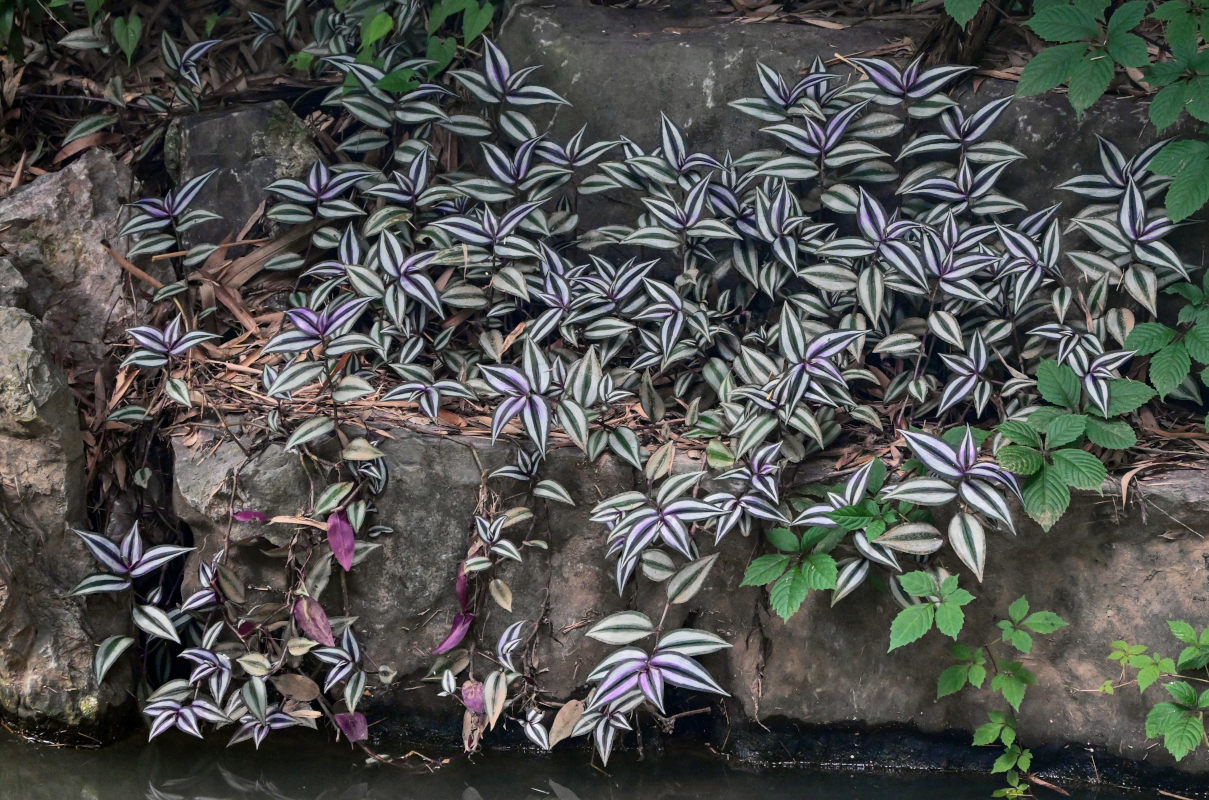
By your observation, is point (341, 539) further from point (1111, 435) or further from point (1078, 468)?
point (1111, 435)

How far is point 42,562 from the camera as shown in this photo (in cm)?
257

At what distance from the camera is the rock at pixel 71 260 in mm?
2852

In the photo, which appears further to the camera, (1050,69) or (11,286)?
(11,286)

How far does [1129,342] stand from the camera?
2.55 m

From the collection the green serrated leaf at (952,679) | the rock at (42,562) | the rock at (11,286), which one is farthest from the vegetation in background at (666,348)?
the rock at (11,286)

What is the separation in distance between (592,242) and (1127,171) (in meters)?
1.49

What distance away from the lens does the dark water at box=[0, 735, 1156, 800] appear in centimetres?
246

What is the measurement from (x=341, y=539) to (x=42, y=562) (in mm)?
800

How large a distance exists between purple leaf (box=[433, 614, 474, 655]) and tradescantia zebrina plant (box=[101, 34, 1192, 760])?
1 cm

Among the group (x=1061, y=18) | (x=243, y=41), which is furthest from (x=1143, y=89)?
(x=243, y=41)

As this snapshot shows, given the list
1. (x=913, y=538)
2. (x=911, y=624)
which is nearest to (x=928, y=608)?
(x=911, y=624)

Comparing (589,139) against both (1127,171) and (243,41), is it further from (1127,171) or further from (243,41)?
(1127,171)

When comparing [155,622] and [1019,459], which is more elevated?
[1019,459]

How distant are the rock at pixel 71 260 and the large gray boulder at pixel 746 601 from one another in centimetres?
55
